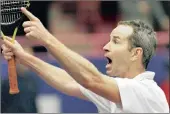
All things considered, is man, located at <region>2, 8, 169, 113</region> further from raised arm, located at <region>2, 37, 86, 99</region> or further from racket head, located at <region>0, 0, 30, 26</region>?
racket head, located at <region>0, 0, 30, 26</region>

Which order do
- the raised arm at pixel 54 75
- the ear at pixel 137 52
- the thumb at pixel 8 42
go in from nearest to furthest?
1. the thumb at pixel 8 42
2. the ear at pixel 137 52
3. the raised arm at pixel 54 75

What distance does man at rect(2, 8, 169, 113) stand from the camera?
3.92 meters

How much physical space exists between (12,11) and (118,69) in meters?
0.71

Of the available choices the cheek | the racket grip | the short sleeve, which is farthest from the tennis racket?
the cheek

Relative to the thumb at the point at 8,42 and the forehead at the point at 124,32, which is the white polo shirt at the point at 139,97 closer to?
the forehead at the point at 124,32

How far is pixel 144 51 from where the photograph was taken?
14.4 feet

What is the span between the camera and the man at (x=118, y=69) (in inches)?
154

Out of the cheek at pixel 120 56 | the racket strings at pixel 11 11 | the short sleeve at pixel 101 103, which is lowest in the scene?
the short sleeve at pixel 101 103

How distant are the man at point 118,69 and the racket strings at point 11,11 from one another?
16 cm

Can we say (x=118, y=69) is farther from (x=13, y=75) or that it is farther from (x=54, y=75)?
(x=13, y=75)

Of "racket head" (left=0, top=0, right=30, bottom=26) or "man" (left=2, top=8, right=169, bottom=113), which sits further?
"racket head" (left=0, top=0, right=30, bottom=26)

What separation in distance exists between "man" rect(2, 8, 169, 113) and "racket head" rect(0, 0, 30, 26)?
0.16m

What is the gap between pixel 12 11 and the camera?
14.6ft

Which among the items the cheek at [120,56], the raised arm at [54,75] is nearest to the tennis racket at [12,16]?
the raised arm at [54,75]
